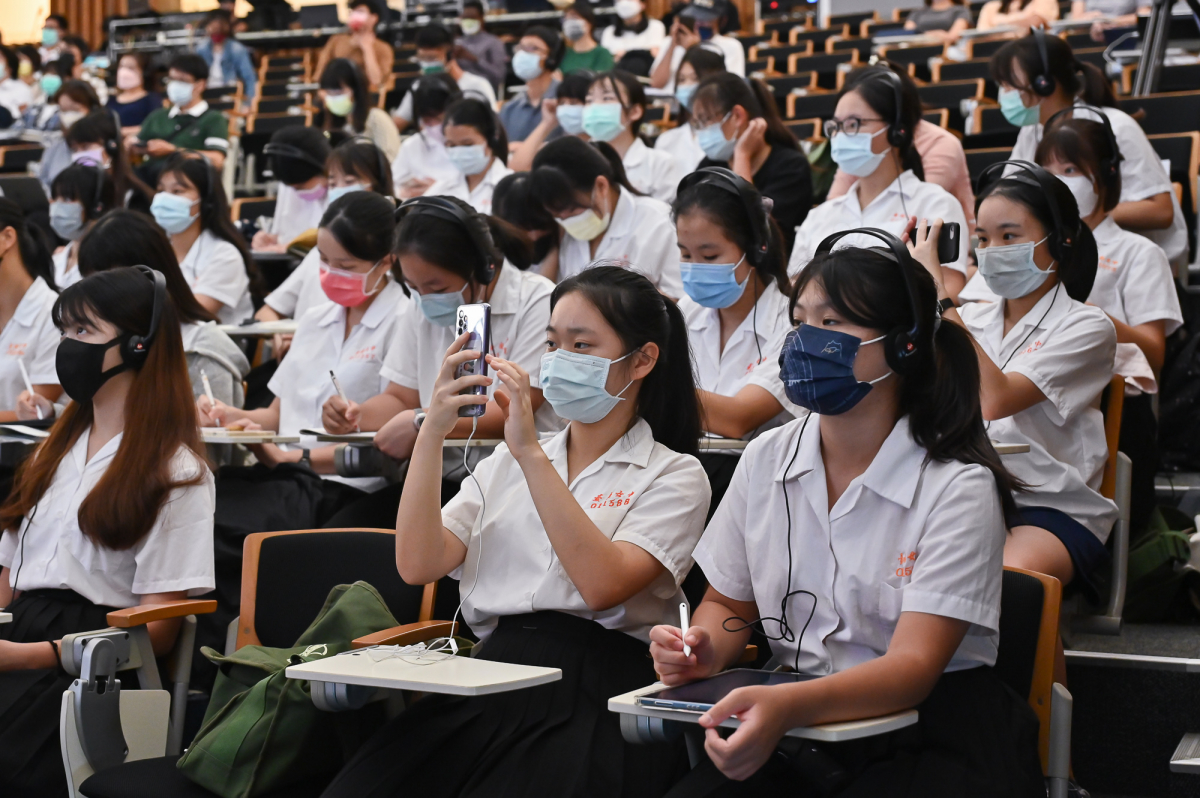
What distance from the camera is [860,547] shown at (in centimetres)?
183

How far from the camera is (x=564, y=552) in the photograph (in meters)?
1.94

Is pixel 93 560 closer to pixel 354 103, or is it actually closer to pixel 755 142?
pixel 755 142

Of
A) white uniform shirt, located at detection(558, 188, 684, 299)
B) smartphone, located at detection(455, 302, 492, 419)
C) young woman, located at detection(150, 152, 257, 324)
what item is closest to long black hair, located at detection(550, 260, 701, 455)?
smartphone, located at detection(455, 302, 492, 419)

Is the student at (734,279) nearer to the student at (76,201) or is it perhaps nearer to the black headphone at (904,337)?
the black headphone at (904,337)

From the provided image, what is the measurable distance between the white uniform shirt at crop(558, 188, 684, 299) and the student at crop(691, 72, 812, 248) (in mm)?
546

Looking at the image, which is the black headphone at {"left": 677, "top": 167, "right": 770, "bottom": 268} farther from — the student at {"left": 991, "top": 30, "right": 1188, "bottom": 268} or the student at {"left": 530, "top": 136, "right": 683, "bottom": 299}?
the student at {"left": 991, "top": 30, "right": 1188, "bottom": 268}

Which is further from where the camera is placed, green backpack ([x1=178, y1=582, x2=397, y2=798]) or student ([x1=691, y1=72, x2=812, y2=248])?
student ([x1=691, y1=72, x2=812, y2=248])

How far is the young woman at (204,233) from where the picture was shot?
15.4ft

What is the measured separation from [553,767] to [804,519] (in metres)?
0.54

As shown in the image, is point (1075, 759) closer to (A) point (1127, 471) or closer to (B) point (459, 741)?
(A) point (1127, 471)

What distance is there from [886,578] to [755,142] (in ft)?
10.2

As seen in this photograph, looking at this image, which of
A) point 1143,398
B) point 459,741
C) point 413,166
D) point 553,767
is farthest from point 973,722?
point 413,166

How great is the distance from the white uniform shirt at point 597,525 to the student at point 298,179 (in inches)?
136

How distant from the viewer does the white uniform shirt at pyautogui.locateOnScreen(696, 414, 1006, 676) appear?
172 centimetres
